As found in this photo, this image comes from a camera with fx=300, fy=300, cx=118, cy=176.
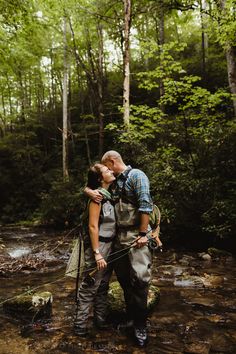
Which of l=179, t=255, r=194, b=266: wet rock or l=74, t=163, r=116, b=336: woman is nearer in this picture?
A: l=74, t=163, r=116, b=336: woman

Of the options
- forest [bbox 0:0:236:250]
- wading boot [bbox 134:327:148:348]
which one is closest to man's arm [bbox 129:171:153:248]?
wading boot [bbox 134:327:148:348]

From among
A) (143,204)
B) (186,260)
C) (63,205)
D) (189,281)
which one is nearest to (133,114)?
(186,260)

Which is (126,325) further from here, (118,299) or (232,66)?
(232,66)

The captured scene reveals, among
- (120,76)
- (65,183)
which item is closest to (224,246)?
(65,183)

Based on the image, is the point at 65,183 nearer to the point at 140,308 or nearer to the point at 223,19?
the point at 223,19

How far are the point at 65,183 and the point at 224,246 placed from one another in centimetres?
999

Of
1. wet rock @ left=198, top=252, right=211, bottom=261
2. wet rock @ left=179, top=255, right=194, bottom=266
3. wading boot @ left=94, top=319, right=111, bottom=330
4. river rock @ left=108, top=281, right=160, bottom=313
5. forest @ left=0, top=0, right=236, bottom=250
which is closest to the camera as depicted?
wading boot @ left=94, top=319, right=111, bottom=330

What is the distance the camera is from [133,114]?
1095 centimetres

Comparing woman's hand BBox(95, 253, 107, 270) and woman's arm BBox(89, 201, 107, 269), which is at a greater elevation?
woman's arm BBox(89, 201, 107, 269)

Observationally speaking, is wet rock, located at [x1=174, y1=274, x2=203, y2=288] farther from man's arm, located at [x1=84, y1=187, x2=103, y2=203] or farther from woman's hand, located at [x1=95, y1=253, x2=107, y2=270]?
man's arm, located at [x1=84, y1=187, x2=103, y2=203]

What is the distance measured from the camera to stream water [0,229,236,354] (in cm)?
325

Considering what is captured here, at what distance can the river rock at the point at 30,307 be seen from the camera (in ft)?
12.8

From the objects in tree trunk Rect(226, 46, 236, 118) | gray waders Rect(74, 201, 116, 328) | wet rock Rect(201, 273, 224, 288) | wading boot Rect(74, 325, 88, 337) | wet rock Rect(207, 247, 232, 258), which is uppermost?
tree trunk Rect(226, 46, 236, 118)

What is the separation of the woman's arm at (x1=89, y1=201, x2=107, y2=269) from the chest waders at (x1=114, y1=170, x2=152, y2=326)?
0.26m
